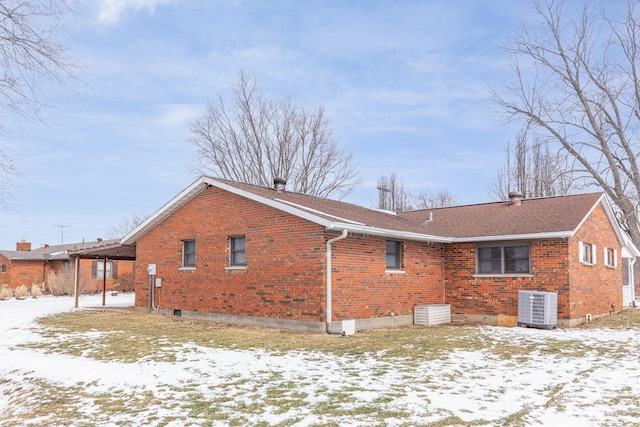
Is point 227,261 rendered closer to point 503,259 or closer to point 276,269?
point 276,269

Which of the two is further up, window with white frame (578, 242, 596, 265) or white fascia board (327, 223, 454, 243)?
white fascia board (327, 223, 454, 243)

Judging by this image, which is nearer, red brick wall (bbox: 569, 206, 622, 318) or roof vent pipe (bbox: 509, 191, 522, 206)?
red brick wall (bbox: 569, 206, 622, 318)

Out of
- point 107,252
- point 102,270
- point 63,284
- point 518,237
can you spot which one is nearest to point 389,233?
point 518,237

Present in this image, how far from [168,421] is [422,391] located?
3340mm

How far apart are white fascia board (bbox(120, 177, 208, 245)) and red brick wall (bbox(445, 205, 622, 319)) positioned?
8672 mm

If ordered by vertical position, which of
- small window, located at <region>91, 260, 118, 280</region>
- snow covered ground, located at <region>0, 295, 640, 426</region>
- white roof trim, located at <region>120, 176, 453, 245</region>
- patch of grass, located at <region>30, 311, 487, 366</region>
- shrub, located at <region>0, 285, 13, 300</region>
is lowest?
shrub, located at <region>0, 285, 13, 300</region>

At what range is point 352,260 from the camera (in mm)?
14094

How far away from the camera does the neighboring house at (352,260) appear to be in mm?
13805

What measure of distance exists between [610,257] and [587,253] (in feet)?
11.6

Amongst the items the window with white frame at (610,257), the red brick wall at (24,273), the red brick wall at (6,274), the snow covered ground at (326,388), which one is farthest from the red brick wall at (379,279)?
the red brick wall at (6,274)

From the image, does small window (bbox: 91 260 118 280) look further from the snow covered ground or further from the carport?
the snow covered ground

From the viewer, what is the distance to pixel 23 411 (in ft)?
22.4

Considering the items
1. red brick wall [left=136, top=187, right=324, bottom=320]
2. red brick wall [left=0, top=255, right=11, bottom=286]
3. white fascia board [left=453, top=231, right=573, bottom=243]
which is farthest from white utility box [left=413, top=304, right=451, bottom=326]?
red brick wall [left=0, top=255, right=11, bottom=286]

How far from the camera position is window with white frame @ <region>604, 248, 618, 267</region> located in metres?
19.6
